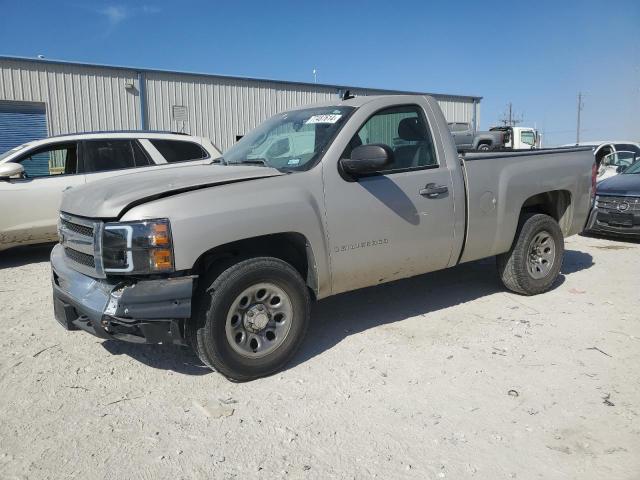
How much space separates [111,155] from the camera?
759cm

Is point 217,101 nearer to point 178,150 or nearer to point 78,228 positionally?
point 178,150

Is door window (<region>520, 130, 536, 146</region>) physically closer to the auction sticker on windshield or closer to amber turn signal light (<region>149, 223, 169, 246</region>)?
the auction sticker on windshield

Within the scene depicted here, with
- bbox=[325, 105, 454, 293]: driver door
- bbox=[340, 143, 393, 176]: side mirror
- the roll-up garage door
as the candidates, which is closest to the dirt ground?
bbox=[325, 105, 454, 293]: driver door

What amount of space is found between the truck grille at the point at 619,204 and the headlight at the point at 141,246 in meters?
7.91

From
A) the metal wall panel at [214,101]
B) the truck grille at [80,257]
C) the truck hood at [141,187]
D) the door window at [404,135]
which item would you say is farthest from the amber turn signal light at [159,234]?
the metal wall panel at [214,101]

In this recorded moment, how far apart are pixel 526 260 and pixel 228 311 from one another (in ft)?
10.7

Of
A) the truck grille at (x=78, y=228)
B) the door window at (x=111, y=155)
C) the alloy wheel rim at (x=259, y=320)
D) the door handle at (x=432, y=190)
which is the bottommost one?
the alloy wheel rim at (x=259, y=320)

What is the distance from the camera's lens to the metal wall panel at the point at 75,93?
14328mm

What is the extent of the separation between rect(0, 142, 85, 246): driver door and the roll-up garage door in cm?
874

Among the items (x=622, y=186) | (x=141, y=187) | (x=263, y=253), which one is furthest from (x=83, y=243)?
(x=622, y=186)

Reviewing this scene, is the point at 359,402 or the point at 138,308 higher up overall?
the point at 138,308

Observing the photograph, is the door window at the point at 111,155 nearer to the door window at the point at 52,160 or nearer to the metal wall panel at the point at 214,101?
the door window at the point at 52,160

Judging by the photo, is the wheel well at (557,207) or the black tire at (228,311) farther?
the wheel well at (557,207)

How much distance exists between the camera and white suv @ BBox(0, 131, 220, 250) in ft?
23.0
